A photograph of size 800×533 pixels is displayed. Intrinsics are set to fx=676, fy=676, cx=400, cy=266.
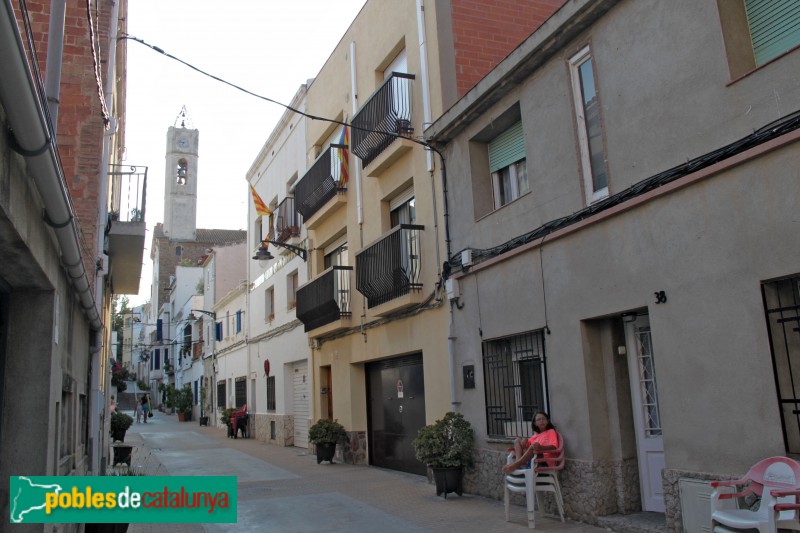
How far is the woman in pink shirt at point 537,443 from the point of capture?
321 inches

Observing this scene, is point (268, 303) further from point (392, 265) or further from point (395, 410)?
point (392, 265)

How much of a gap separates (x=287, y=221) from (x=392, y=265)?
28.0ft

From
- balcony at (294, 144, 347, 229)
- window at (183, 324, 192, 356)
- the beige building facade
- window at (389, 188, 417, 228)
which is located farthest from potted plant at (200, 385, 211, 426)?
window at (389, 188, 417, 228)

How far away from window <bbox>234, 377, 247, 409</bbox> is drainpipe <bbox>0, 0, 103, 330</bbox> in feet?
75.2

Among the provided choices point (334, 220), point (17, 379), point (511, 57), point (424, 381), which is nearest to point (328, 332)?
point (334, 220)

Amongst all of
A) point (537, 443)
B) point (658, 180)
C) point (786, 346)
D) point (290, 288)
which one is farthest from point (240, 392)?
point (786, 346)

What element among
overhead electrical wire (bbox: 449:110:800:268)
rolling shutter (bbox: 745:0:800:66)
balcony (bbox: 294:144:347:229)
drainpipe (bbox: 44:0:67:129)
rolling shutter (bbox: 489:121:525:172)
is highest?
balcony (bbox: 294:144:347:229)

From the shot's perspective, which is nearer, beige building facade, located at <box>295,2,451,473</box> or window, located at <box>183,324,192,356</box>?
beige building facade, located at <box>295,2,451,473</box>

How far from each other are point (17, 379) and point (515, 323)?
627 centimetres

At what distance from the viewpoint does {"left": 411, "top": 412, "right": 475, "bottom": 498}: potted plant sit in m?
10.1

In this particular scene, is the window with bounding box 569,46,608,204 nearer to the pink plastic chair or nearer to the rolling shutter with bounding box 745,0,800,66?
the rolling shutter with bounding box 745,0,800,66

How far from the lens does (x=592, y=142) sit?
8.38m

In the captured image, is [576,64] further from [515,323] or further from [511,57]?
[515,323]

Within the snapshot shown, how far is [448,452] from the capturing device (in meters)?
10.1
